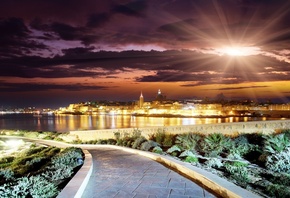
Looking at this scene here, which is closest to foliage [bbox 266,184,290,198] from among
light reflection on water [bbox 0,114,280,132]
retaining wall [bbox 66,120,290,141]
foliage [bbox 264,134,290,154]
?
foliage [bbox 264,134,290,154]

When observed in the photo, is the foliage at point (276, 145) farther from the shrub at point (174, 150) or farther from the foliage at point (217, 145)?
the shrub at point (174, 150)

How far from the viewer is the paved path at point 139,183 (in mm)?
4211

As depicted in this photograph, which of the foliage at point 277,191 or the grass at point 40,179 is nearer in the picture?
the grass at point 40,179

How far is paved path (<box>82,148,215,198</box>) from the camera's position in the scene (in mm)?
4211

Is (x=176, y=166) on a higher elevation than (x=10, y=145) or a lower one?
higher

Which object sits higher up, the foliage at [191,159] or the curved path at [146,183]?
the curved path at [146,183]

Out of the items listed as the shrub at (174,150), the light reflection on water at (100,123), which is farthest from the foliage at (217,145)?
the light reflection on water at (100,123)

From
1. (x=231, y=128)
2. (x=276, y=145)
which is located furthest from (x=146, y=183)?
(x=231, y=128)

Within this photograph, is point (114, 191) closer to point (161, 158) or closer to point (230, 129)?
point (161, 158)

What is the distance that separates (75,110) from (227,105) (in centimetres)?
7627

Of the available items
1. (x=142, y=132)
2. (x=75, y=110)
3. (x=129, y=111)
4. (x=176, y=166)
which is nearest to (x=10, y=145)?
(x=142, y=132)

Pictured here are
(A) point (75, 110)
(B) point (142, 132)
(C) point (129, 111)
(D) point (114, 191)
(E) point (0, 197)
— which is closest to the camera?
(E) point (0, 197)

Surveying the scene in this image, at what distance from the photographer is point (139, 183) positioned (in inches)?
191

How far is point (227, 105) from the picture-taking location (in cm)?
12681
